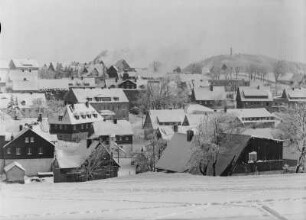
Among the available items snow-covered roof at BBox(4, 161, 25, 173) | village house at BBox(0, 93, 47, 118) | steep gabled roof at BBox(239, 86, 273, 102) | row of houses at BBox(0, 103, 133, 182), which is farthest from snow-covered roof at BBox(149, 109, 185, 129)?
snow-covered roof at BBox(4, 161, 25, 173)

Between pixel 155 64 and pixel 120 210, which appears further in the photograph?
pixel 155 64

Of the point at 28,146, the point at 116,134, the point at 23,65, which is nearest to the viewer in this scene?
the point at 23,65

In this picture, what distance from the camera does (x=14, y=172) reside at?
476 centimetres

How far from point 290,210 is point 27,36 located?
9.57ft

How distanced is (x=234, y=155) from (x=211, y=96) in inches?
28.0

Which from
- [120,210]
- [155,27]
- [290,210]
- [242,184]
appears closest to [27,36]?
[155,27]

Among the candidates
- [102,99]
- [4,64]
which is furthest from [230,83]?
[4,64]

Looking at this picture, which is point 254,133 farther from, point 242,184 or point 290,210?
point 290,210

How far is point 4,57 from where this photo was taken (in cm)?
461

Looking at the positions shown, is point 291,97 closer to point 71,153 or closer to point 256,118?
point 256,118

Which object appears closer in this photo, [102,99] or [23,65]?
[23,65]

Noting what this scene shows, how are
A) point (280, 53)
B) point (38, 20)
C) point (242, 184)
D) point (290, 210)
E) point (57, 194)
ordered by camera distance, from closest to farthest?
1. point (290, 210)
2. point (57, 194)
3. point (242, 184)
4. point (38, 20)
5. point (280, 53)

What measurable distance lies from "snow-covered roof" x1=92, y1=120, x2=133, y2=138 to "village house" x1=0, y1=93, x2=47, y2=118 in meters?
0.62

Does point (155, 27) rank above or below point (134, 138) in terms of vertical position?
above
